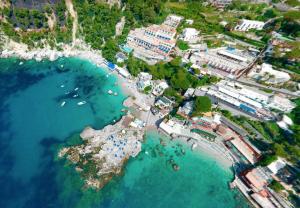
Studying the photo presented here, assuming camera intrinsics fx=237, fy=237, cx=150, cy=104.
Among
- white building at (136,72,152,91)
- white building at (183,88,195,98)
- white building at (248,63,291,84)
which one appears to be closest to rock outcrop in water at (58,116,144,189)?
white building at (136,72,152,91)

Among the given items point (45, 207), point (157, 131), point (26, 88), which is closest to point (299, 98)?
point (157, 131)

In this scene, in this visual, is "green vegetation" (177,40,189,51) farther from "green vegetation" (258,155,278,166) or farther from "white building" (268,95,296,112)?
"green vegetation" (258,155,278,166)

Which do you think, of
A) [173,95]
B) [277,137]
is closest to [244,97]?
[277,137]

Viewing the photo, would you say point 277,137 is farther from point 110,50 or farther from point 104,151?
point 110,50

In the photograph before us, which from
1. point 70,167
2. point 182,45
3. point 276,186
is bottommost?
point 70,167

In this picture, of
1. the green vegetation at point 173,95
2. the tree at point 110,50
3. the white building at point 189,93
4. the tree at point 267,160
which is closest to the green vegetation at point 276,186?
the tree at point 267,160

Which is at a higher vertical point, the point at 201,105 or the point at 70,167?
the point at 201,105

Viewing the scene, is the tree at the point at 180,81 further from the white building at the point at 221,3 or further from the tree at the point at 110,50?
the white building at the point at 221,3
